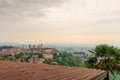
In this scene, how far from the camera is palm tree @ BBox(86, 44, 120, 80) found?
17.2m

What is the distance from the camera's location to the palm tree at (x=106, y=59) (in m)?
17.2

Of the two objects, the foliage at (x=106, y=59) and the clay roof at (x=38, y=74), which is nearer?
the clay roof at (x=38, y=74)

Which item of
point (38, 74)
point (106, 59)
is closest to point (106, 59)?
point (106, 59)

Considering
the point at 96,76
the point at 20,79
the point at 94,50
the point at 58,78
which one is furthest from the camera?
the point at 94,50

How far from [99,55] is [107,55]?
58 cm

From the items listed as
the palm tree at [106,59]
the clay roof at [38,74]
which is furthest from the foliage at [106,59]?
the clay roof at [38,74]

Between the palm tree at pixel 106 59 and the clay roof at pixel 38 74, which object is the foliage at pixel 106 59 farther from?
the clay roof at pixel 38 74

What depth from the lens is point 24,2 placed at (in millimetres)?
22594

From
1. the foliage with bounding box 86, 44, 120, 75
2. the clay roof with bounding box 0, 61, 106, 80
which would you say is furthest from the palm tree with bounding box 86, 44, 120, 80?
the clay roof with bounding box 0, 61, 106, 80

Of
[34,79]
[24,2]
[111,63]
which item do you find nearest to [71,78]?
[34,79]

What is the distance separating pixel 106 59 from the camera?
1780cm

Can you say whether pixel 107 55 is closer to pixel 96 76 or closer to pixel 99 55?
pixel 99 55

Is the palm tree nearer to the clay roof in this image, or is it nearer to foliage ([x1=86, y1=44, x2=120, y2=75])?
foliage ([x1=86, y1=44, x2=120, y2=75])

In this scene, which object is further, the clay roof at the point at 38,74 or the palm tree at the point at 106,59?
the palm tree at the point at 106,59
